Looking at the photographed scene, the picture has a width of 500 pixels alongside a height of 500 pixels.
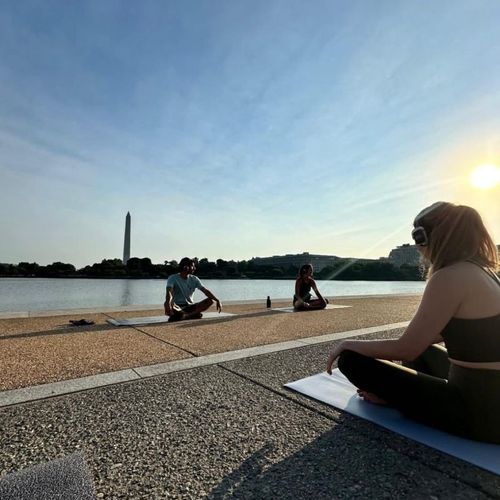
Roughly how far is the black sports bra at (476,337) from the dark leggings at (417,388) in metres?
0.23

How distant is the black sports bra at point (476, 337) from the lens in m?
1.75

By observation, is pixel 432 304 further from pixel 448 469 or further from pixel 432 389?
pixel 448 469

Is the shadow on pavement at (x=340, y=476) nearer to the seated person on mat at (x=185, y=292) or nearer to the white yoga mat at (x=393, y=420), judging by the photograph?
the white yoga mat at (x=393, y=420)

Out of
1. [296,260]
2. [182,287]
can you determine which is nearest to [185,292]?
[182,287]

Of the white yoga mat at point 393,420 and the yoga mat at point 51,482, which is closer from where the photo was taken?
the yoga mat at point 51,482

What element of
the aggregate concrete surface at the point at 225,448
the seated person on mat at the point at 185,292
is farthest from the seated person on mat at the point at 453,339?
the seated person on mat at the point at 185,292

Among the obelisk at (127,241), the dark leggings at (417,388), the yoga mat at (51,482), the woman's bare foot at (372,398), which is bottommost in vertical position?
the yoga mat at (51,482)

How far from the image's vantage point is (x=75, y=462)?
5.80ft

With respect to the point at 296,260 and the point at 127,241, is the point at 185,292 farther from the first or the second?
the point at 296,260

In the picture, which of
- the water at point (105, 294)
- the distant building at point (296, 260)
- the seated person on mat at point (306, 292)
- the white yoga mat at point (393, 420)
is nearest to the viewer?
the white yoga mat at point (393, 420)

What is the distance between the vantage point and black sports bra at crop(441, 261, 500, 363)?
1.75 metres

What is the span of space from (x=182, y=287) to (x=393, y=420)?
568 cm

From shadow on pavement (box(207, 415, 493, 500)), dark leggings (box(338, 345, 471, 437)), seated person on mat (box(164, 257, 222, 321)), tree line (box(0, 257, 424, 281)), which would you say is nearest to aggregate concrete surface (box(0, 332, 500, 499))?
shadow on pavement (box(207, 415, 493, 500))

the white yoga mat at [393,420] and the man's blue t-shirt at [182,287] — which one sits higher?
the man's blue t-shirt at [182,287]
